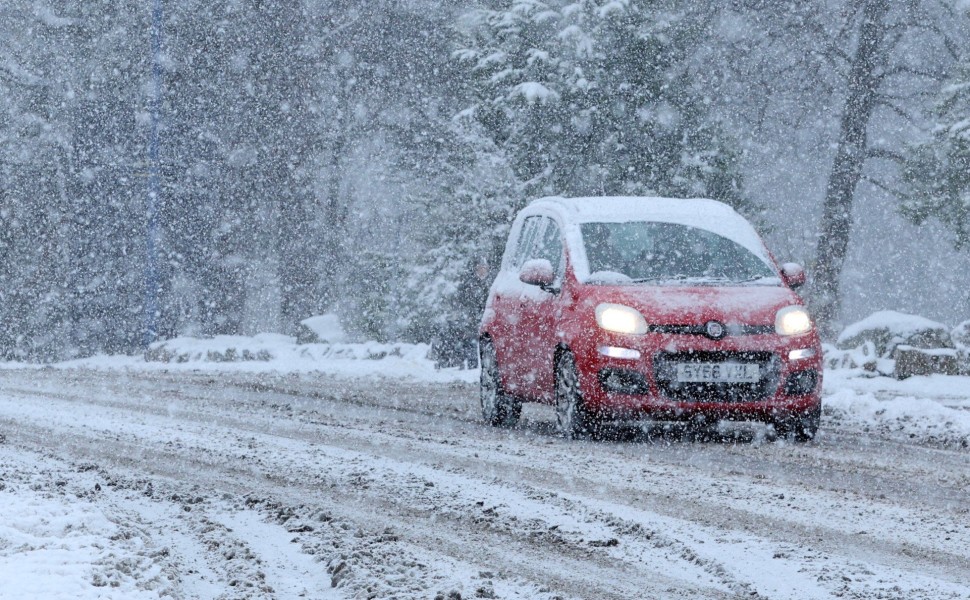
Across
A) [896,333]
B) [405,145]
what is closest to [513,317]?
[896,333]

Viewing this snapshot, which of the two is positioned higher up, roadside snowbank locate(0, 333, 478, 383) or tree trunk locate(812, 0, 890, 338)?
tree trunk locate(812, 0, 890, 338)

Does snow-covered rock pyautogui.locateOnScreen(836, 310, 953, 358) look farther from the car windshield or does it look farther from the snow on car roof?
the car windshield

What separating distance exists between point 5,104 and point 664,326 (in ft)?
87.9

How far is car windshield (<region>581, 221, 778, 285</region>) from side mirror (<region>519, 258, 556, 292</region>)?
300 millimetres

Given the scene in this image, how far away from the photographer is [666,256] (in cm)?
1016

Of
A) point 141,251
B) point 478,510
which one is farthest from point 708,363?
point 141,251

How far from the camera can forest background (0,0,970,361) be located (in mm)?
23641

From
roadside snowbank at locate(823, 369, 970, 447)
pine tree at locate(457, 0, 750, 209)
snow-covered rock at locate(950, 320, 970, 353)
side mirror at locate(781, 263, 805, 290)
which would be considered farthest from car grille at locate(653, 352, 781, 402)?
pine tree at locate(457, 0, 750, 209)

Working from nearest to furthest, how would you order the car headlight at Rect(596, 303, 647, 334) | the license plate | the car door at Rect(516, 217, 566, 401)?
1. the license plate
2. the car headlight at Rect(596, 303, 647, 334)
3. the car door at Rect(516, 217, 566, 401)

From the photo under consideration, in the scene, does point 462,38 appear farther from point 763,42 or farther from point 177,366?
point 177,366

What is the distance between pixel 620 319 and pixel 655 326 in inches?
9.5

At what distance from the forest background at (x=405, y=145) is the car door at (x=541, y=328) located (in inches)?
504

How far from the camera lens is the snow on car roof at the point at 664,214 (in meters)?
10.5

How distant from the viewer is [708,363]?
8.97 metres
